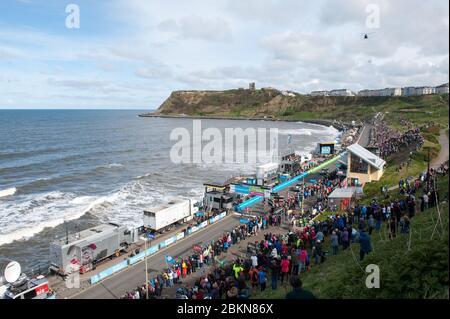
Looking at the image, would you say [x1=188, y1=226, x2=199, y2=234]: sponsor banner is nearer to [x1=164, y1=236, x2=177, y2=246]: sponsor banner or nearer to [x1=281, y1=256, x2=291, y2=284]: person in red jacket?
[x1=164, y1=236, x2=177, y2=246]: sponsor banner

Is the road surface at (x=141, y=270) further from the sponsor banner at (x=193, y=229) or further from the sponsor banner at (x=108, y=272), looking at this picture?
the sponsor banner at (x=193, y=229)

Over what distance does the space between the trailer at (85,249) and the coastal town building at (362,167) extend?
22750 mm

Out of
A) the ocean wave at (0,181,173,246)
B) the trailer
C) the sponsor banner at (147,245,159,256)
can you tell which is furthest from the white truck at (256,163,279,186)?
the trailer

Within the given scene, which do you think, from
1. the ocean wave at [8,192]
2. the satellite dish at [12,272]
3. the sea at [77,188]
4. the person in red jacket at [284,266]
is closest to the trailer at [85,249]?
the sea at [77,188]

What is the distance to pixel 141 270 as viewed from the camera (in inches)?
837

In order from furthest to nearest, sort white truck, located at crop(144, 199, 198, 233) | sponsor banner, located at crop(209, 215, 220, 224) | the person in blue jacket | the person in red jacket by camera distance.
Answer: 1. sponsor banner, located at crop(209, 215, 220, 224)
2. white truck, located at crop(144, 199, 198, 233)
3. the person in red jacket
4. the person in blue jacket

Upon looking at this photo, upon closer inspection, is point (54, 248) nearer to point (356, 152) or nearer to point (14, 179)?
point (356, 152)

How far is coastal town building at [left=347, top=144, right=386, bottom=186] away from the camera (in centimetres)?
3381

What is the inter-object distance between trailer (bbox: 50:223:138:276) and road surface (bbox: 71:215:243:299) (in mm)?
2425

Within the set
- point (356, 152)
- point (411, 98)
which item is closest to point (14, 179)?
point (356, 152)
